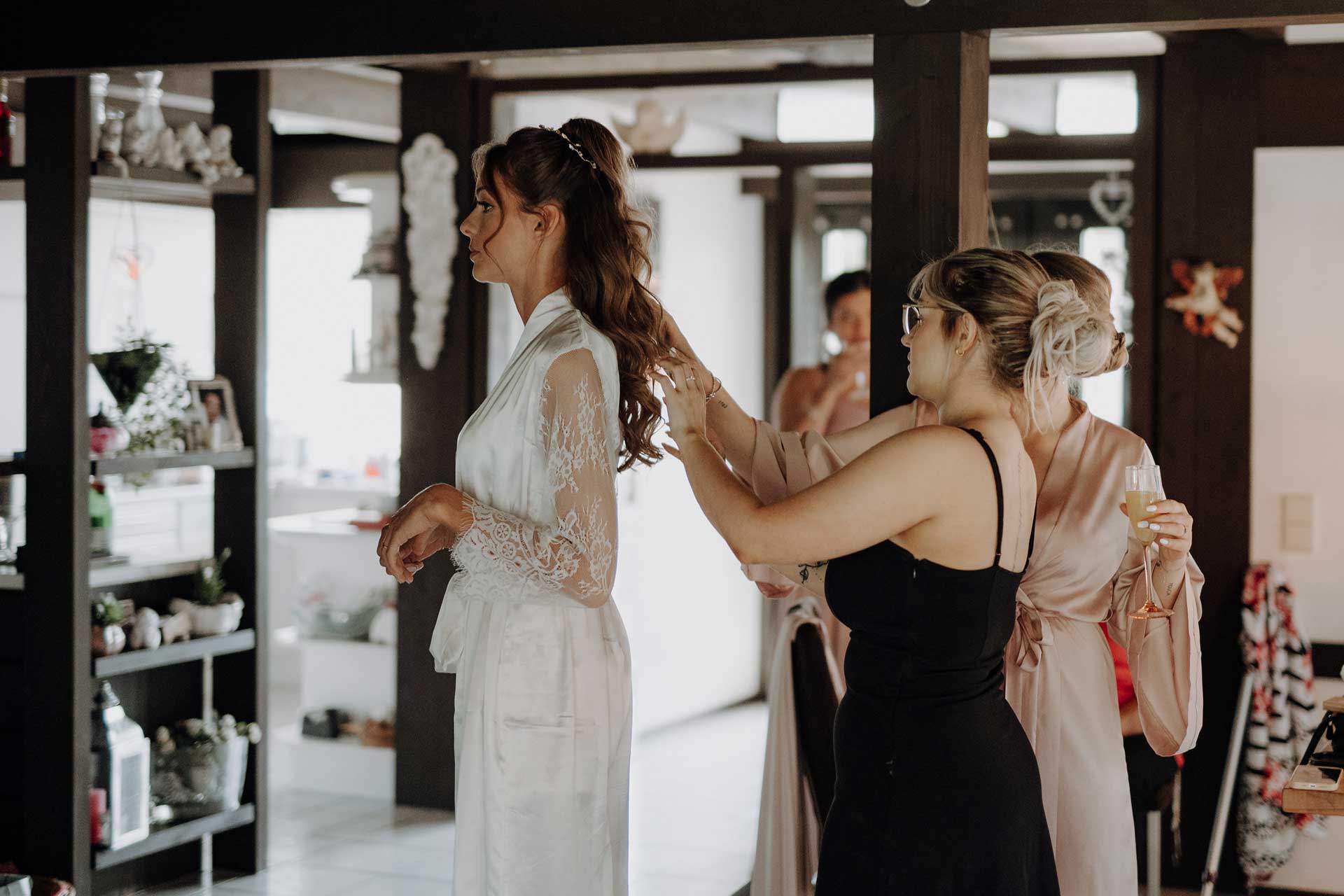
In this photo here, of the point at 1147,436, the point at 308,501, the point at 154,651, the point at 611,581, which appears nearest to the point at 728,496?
the point at 611,581

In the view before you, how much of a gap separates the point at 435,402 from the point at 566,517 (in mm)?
2850

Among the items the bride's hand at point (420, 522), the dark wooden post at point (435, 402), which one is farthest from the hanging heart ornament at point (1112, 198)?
the bride's hand at point (420, 522)

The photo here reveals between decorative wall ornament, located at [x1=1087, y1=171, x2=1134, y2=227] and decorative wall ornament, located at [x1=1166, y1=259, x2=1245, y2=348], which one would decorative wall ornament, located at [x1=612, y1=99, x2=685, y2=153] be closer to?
decorative wall ornament, located at [x1=1166, y1=259, x2=1245, y2=348]

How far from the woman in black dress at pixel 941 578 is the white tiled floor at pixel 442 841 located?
2.37 metres

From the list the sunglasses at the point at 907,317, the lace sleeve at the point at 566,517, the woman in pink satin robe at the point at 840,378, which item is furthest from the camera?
the woman in pink satin robe at the point at 840,378

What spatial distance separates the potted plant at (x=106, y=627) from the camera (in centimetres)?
365

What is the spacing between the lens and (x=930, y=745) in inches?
76.0

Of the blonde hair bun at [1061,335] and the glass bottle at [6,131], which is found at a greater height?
the glass bottle at [6,131]

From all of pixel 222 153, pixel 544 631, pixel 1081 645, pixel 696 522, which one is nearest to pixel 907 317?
pixel 1081 645

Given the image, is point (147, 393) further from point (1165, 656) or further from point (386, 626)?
point (1165, 656)

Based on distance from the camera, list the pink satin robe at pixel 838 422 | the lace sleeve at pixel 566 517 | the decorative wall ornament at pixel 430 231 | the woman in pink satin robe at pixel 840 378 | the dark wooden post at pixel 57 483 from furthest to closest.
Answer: the woman in pink satin robe at pixel 840 378, the decorative wall ornament at pixel 430 231, the pink satin robe at pixel 838 422, the dark wooden post at pixel 57 483, the lace sleeve at pixel 566 517

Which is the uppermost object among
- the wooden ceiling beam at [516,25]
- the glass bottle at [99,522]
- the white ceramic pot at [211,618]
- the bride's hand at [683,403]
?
the wooden ceiling beam at [516,25]

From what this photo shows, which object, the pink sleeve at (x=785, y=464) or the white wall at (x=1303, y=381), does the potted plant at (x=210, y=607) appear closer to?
the pink sleeve at (x=785, y=464)

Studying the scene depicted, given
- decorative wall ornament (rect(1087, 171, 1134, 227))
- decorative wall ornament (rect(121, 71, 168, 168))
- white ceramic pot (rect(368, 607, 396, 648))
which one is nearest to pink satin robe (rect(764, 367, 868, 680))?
white ceramic pot (rect(368, 607, 396, 648))
